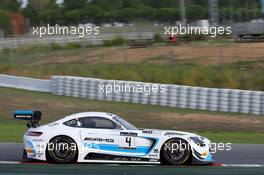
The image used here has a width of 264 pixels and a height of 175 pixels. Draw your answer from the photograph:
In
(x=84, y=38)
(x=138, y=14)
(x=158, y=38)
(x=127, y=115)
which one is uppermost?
(x=138, y=14)

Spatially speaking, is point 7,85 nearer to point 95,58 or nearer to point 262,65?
point 95,58

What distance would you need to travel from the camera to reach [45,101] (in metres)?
23.8

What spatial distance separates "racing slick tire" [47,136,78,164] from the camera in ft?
39.1

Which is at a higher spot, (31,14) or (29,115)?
(31,14)

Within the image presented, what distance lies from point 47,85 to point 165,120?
731 centimetres

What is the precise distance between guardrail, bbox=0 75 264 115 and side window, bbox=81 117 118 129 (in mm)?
9191

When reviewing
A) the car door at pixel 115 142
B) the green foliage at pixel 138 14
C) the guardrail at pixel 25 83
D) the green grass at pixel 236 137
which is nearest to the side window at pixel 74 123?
the car door at pixel 115 142

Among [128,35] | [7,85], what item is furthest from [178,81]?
[128,35]

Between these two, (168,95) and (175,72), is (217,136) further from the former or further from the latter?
(175,72)

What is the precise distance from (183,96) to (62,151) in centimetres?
1043

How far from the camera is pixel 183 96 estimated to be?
71.6 feet

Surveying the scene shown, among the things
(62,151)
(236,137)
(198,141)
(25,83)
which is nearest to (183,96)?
(236,137)

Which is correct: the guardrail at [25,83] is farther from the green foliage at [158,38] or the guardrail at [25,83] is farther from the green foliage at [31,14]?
the green foliage at [31,14]

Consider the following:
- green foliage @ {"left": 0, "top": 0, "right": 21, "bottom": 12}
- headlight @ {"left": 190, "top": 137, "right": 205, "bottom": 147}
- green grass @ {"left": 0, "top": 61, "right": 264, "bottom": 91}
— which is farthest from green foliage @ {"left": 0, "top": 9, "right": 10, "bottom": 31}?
headlight @ {"left": 190, "top": 137, "right": 205, "bottom": 147}
